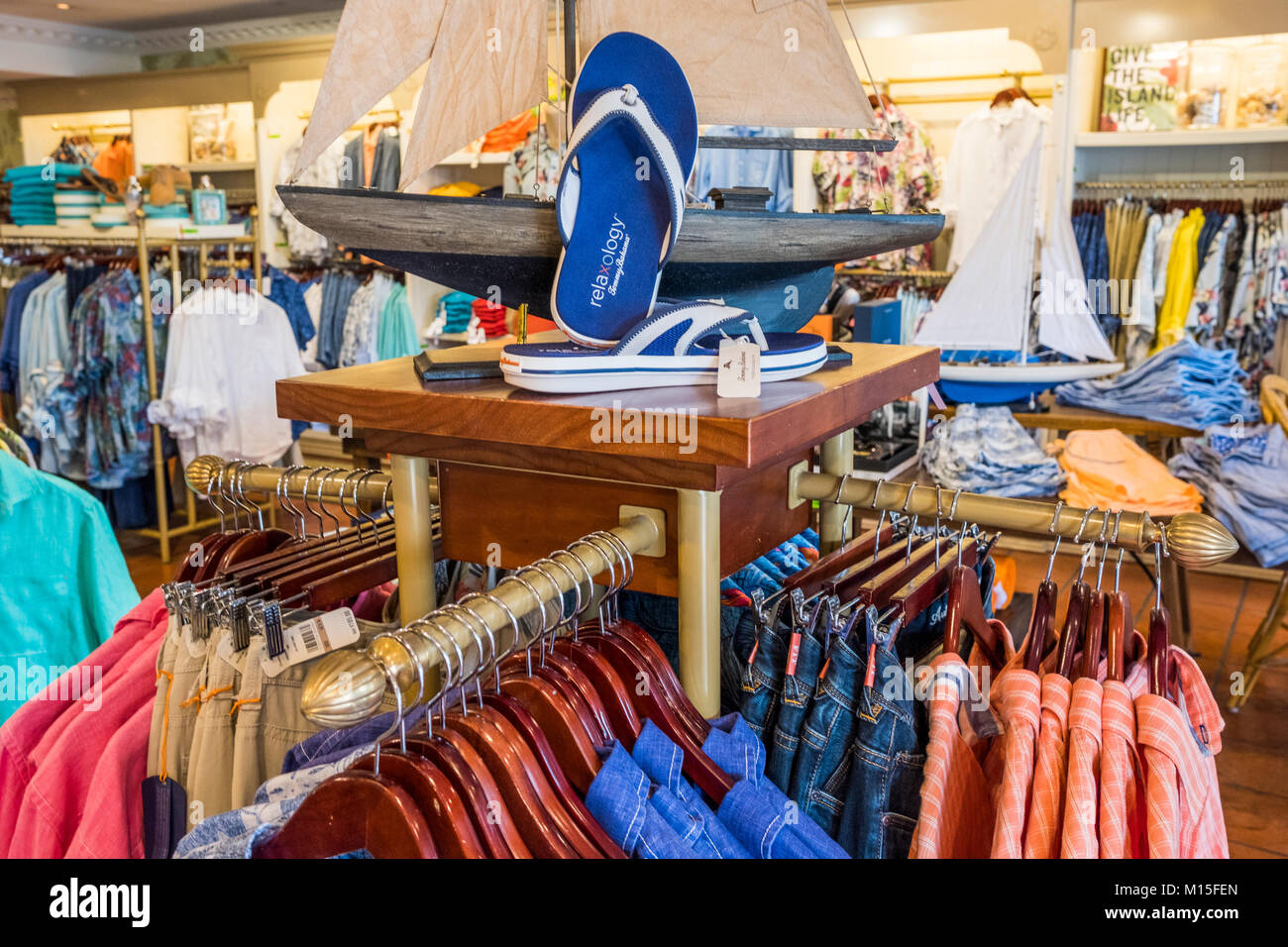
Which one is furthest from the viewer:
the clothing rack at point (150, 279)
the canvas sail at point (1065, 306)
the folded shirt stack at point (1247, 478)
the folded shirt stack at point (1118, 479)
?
the clothing rack at point (150, 279)

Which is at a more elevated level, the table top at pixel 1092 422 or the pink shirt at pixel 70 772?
the table top at pixel 1092 422

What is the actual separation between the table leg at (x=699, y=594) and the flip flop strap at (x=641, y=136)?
0.26 metres

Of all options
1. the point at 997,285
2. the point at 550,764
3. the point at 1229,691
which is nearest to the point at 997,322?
the point at 997,285

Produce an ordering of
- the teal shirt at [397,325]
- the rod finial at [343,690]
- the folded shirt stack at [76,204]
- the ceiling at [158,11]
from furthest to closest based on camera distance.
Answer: the ceiling at [158,11], the teal shirt at [397,325], the folded shirt stack at [76,204], the rod finial at [343,690]

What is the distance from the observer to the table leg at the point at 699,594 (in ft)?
2.99

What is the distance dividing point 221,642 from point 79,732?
0.22 meters

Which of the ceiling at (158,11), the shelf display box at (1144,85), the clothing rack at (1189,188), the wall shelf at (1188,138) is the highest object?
the ceiling at (158,11)

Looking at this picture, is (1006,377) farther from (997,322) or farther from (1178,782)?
(1178,782)

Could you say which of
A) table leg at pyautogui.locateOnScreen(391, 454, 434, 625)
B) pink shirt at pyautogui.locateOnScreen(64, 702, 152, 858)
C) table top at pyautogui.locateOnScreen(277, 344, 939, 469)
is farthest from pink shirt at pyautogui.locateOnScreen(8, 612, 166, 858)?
table top at pyautogui.locateOnScreen(277, 344, 939, 469)

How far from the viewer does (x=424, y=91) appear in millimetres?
1014

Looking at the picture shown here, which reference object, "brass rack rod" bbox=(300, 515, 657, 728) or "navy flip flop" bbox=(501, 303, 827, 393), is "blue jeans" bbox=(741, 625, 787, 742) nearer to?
"brass rack rod" bbox=(300, 515, 657, 728)

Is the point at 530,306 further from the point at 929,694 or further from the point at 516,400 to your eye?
the point at 929,694

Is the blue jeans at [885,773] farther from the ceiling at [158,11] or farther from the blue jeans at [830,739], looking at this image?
the ceiling at [158,11]

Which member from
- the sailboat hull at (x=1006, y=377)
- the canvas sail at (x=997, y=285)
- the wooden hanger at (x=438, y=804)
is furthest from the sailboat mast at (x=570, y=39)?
the canvas sail at (x=997, y=285)
